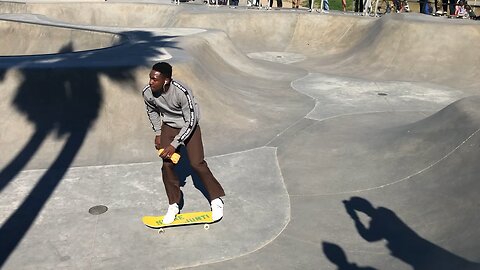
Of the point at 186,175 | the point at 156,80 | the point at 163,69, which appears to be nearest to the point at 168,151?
the point at 156,80

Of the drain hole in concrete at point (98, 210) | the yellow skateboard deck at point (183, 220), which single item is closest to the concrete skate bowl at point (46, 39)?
the drain hole in concrete at point (98, 210)

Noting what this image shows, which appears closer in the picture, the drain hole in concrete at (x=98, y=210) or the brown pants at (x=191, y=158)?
the brown pants at (x=191, y=158)

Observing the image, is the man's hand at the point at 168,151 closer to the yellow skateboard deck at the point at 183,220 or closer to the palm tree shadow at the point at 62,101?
the yellow skateboard deck at the point at 183,220

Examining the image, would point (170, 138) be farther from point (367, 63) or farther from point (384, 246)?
point (367, 63)

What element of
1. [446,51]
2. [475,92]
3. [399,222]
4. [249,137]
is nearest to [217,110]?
[249,137]

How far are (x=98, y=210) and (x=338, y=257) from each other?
364cm

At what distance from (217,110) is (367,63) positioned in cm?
961

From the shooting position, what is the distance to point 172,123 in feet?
18.5

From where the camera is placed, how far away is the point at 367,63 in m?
17.9

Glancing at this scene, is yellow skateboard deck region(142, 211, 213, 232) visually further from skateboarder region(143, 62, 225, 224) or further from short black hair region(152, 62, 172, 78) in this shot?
short black hair region(152, 62, 172, 78)

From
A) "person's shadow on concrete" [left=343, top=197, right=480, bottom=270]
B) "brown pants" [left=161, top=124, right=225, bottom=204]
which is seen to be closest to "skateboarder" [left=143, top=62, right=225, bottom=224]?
"brown pants" [left=161, top=124, right=225, bottom=204]

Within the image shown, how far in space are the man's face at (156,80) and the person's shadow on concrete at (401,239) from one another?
11.1 feet

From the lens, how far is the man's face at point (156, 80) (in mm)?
5164

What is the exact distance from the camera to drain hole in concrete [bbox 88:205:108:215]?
6.58 m
